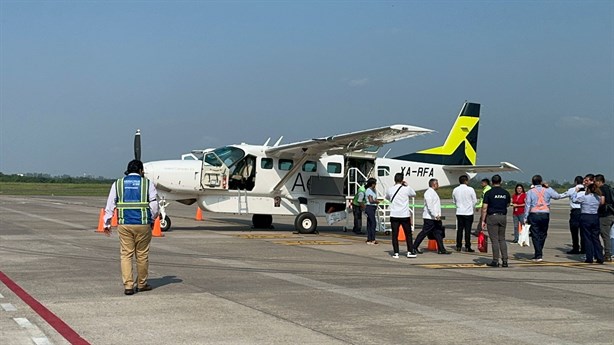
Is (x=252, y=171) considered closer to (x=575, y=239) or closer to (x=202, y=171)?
(x=202, y=171)

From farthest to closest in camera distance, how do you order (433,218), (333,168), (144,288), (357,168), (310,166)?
(357,168) < (333,168) < (310,166) < (433,218) < (144,288)

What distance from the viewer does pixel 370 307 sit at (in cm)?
945

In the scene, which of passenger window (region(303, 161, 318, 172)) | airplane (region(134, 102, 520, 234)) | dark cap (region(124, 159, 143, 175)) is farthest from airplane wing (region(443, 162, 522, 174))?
dark cap (region(124, 159, 143, 175))

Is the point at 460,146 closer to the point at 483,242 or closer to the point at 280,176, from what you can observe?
the point at 280,176

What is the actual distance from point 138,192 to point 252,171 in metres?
12.6

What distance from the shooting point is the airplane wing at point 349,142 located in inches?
792

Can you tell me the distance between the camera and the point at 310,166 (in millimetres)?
23984

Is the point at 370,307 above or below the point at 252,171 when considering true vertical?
below

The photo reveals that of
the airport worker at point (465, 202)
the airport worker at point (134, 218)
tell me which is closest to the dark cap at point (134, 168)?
the airport worker at point (134, 218)

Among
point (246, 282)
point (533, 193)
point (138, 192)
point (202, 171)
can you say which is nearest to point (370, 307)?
point (246, 282)

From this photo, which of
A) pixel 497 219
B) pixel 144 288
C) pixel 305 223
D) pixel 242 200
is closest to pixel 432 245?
pixel 497 219

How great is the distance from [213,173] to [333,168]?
395 cm

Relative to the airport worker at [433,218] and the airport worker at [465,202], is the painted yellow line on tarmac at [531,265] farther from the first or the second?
the airport worker at [465,202]

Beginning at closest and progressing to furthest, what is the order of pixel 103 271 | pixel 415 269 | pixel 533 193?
pixel 103 271
pixel 415 269
pixel 533 193
